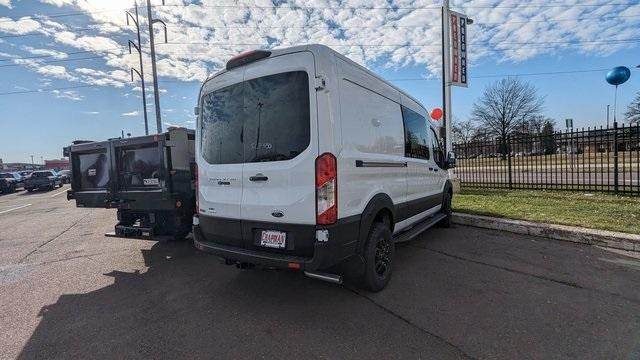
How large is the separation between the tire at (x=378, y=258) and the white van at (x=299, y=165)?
1cm

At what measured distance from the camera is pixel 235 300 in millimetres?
4031

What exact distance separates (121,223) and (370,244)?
5.10 m

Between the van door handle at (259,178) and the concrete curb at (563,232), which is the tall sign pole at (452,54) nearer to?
the concrete curb at (563,232)

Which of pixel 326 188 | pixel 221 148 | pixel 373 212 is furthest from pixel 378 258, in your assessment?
pixel 221 148

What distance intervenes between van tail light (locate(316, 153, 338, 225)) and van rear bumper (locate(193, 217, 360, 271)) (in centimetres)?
11

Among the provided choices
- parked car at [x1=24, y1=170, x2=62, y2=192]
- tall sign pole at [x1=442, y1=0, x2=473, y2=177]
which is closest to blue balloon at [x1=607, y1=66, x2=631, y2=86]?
tall sign pole at [x1=442, y1=0, x2=473, y2=177]

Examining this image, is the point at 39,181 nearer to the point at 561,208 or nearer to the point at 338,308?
the point at 338,308

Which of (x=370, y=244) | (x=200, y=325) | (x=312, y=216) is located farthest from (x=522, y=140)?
(x=200, y=325)

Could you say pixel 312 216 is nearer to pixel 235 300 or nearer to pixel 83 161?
pixel 235 300

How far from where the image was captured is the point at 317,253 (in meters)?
3.31

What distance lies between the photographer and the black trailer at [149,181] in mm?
5590

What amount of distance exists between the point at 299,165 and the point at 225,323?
5.65 ft

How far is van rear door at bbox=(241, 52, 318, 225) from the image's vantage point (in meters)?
3.38

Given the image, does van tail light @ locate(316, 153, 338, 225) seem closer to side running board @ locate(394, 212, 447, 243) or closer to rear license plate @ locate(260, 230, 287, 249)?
rear license plate @ locate(260, 230, 287, 249)
